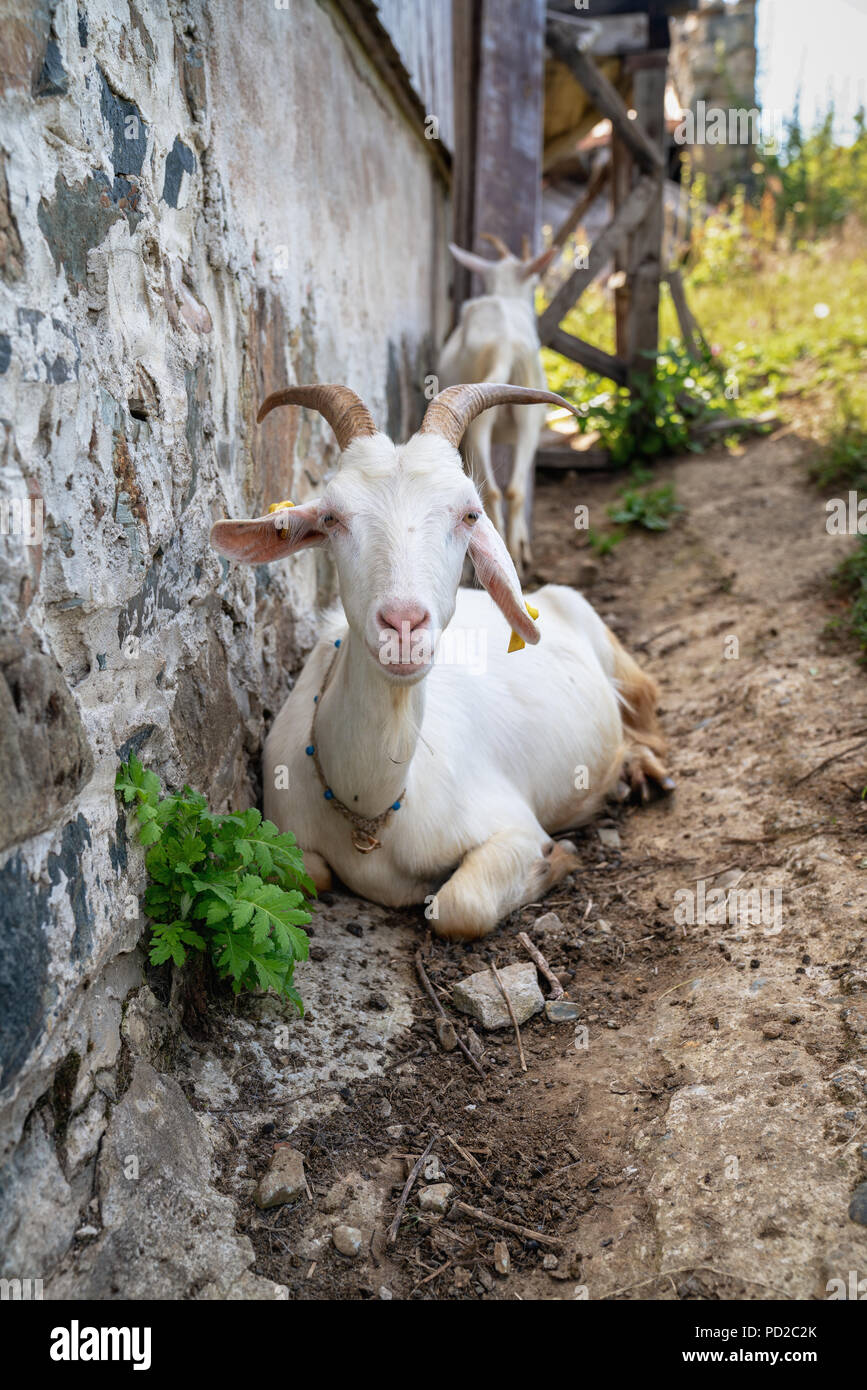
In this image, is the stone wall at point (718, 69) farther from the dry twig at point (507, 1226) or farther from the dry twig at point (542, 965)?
the dry twig at point (507, 1226)

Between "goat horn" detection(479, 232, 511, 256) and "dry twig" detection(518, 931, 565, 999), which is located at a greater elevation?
"goat horn" detection(479, 232, 511, 256)

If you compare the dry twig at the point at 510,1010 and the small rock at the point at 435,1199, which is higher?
the small rock at the point at 435,1199

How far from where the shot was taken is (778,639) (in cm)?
485

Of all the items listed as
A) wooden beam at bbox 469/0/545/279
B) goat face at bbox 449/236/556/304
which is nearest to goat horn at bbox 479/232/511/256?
goat face at bbox 449/236/556/304

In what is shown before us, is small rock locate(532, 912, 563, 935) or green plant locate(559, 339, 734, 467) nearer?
small rock locate(532, 912, 563, 935)

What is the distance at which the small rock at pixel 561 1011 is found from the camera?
115 inches

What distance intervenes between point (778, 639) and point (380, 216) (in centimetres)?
287

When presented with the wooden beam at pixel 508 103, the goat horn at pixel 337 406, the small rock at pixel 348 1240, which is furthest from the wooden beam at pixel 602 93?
the small rock at pixel 348 1240

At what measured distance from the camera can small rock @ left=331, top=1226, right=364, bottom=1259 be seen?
2.12 meters

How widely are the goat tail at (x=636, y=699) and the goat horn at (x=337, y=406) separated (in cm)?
214

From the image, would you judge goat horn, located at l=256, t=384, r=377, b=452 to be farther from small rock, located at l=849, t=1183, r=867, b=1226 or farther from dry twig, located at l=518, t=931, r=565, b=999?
small rock, located at l=849, t=1183, r=867, b=1226

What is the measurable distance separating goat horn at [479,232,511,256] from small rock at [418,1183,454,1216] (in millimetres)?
5818

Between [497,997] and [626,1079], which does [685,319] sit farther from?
[626,1079]
